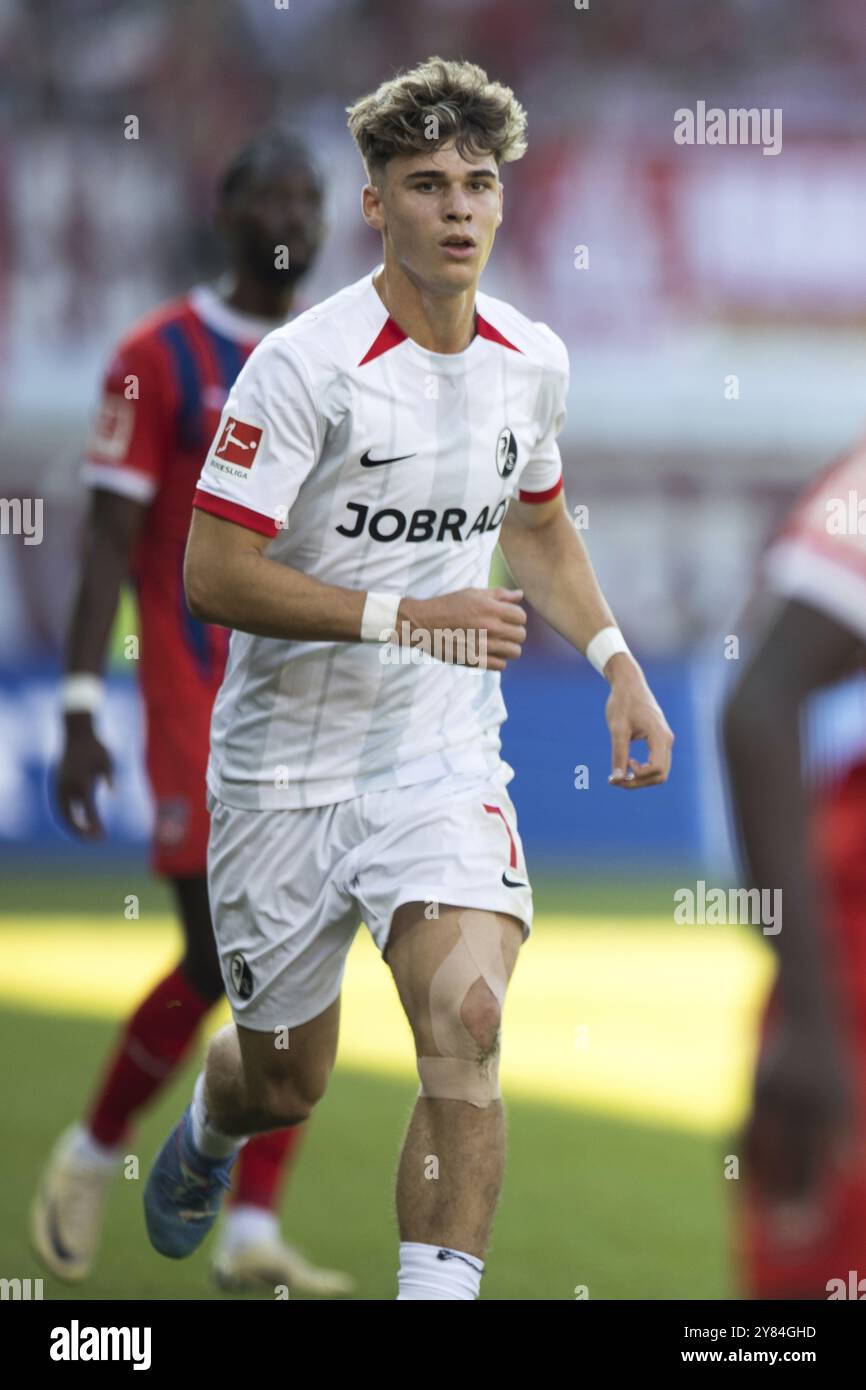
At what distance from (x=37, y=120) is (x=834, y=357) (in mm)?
6560

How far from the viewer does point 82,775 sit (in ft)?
16.8

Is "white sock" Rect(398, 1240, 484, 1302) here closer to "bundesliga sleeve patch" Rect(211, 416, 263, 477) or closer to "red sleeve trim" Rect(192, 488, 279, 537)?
"red sleeve trim" Rect(192, 488, 279, 537)

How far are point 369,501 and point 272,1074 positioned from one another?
115cm

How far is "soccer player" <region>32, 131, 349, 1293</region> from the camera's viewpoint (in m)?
5.15

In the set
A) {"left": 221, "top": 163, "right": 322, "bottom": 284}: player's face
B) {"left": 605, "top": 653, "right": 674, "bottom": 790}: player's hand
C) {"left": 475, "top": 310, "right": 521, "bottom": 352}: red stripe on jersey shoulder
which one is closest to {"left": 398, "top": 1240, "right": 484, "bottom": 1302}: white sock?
{"left": 605, "top": 653, "right": 674, "bottom": 790}: player's hand

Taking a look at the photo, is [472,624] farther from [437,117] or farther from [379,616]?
[437,117]

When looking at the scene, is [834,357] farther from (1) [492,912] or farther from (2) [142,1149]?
(1) [492,912]

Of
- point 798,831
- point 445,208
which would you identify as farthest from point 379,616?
point 798,831

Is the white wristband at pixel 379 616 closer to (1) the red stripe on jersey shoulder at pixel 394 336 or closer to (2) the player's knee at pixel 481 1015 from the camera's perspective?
(1) the red stripe on jersey shoulder at pixel 394 336

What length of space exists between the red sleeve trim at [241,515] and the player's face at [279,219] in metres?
1.69

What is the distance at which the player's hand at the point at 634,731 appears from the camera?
3744 mm

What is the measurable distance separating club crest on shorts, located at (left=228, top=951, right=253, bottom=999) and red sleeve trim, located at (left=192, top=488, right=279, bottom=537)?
0.89 meters
